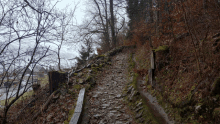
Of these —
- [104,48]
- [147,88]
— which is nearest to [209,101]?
[147,88]

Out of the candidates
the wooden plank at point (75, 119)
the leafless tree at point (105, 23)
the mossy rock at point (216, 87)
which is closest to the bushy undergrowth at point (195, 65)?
the mossy rock at point (216, 87)

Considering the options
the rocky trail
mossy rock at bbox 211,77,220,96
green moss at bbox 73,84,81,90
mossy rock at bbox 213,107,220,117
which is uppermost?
mossy rock at bbox 211,77,220,96

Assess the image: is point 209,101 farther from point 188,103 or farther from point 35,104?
point 35,104

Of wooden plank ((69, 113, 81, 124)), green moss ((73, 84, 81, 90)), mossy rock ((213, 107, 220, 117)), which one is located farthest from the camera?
green moss ((73, 84, 81, 90))

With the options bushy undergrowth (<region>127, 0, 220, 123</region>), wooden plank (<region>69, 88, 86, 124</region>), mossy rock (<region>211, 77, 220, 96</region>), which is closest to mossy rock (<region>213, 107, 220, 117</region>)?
bushy undergrowth (<region>127, 0, 220, 123</region>)

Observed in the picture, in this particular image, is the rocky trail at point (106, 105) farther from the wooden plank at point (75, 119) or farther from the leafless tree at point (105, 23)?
the leafless tree at point (105, 23)

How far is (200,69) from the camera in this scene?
141 inches

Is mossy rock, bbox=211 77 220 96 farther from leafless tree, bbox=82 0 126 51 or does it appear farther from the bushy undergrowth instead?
leafless tree, bbox=82 0 126 51

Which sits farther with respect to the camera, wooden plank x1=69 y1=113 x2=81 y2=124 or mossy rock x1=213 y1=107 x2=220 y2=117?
wooden plank x1=69 y1=113 x2=81 y2=124

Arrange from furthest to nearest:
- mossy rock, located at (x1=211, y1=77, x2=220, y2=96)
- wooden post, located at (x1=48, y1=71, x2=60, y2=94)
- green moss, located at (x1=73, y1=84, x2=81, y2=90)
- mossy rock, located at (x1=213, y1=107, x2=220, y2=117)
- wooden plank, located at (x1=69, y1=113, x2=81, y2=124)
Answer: green moss, located at (x1=73, y1=84, x2=81, y2=90)
wooden post, located at (x1=48, y1=71, x2=60, y2=94)
wooden plank, located at (x1=69, y1=113, x2=81, y2=124)
mossy rock, located at (x1=211, y1=77, x2=220, y2=96)
mossy rock, located at (x1=213, y1=107, x2=220, y2=117)

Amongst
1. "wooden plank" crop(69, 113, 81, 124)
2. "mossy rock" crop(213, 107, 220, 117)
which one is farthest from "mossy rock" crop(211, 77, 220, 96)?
"wooden plank" crop(69, 113, 81, 124)

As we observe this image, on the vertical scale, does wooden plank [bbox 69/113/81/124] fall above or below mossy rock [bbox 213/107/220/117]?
below

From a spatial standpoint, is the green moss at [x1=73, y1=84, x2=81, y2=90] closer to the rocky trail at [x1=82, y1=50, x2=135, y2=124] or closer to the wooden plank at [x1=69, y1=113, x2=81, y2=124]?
the rocky trail at [x1=82, y1=50, x2=135, y2=124]

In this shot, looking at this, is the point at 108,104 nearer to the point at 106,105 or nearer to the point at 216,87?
the point at 106,105
